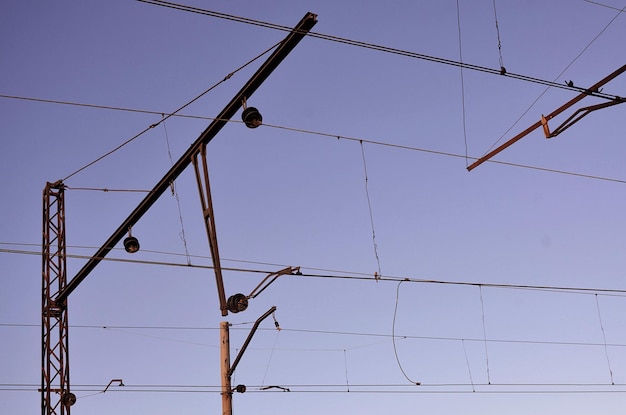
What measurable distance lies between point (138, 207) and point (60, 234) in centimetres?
688

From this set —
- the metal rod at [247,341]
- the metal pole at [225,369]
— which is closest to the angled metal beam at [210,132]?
the metal pole at [225,369]

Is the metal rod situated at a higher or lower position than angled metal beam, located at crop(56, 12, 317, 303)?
lower

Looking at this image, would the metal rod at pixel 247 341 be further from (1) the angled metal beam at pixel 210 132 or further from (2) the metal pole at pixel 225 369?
(1) the angled metal beam at pixel 210 132

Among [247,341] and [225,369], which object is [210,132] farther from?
[225,369]

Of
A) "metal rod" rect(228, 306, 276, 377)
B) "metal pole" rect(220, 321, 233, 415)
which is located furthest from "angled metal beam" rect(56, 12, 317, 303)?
"metal rod" rect(228, 306, 276, 377)

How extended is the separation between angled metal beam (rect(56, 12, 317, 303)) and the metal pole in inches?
118

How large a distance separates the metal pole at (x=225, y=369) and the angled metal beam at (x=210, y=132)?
3005mm

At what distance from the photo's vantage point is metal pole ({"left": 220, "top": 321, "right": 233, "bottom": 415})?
1633 centimetres

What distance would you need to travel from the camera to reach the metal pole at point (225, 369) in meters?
16.3

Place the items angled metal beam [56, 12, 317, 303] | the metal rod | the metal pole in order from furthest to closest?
the metal pole → the metal rod → angled metal beam [56, 12, 317, 303]

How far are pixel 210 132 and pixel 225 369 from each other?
5.87 m

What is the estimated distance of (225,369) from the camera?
16594 mm

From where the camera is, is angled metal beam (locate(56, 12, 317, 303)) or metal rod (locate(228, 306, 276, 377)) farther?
metal rod (locate(228, 306, 276, 377))

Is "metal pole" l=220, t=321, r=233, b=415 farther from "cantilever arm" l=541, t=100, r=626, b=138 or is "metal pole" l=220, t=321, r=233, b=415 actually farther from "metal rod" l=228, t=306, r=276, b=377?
"cantilever arm" l=541, t=100, r=626, b=138
